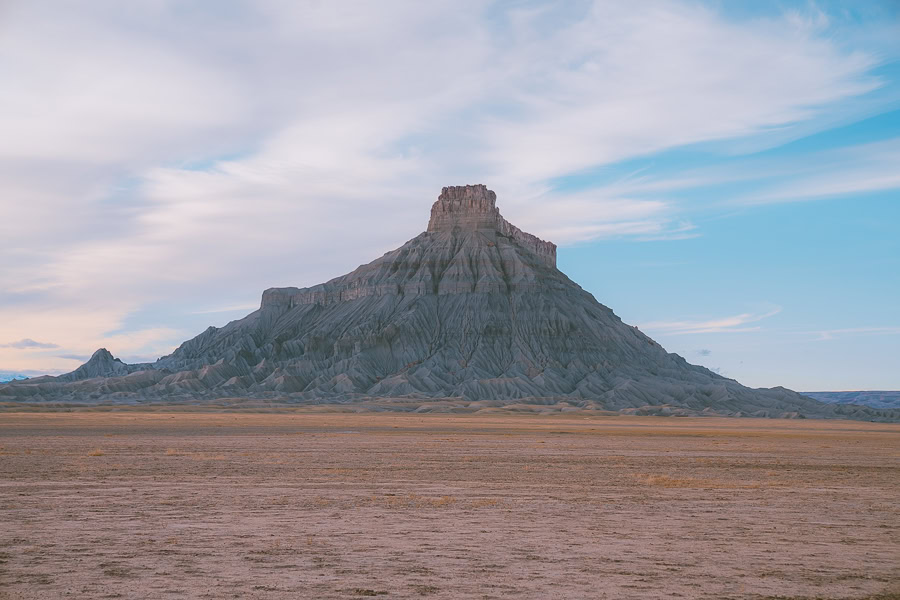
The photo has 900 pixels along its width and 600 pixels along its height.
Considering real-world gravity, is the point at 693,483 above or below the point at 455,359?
below

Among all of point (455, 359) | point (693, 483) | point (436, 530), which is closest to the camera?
point (436, 530)

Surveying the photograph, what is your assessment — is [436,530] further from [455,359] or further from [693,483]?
[455,359]

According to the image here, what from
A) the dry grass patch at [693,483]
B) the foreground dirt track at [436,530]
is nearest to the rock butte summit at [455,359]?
the dry grass patch at [693,483]

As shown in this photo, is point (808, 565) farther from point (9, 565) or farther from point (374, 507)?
point (9, 565)

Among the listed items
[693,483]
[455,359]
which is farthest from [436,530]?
[455,359]

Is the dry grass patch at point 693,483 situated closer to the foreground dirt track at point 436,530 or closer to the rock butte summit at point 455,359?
the foreground dirt track at point 436,530

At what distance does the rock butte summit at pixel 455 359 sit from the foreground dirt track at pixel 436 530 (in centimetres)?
11219

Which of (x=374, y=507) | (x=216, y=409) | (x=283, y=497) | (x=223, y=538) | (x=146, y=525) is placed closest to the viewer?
(x=223, y=538)

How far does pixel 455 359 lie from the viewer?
171250 millimetres

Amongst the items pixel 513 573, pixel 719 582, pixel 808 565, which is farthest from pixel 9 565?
pixel 808 565

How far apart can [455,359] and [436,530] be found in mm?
154582

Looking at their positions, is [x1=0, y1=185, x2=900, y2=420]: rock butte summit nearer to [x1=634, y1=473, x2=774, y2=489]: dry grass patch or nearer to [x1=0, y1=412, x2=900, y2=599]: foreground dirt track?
[x1=634, y1=473, x2=774, y2=489]: dry grass patch

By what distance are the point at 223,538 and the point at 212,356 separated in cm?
18535

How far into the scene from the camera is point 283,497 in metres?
21.6
